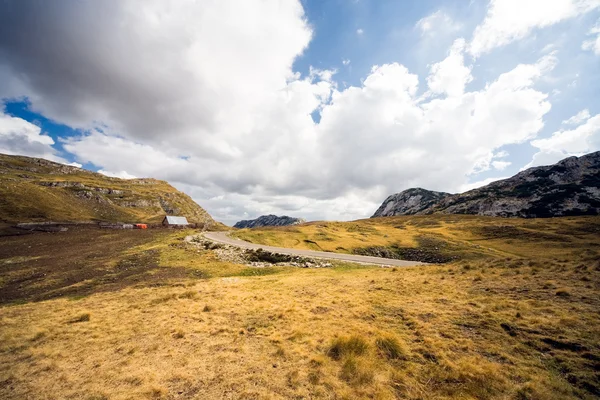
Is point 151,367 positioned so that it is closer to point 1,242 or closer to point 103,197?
point 1,242

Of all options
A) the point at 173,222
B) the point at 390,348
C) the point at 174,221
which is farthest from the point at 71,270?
the point at 174,221

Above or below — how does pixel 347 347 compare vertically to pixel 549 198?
below

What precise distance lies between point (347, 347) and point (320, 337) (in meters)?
1.95

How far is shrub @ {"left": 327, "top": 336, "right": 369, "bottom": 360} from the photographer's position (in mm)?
10984

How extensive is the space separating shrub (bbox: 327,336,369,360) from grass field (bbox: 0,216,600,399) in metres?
0.06

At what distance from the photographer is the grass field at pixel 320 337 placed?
8938mm

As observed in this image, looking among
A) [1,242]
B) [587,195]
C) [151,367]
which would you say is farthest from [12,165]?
[587,195]

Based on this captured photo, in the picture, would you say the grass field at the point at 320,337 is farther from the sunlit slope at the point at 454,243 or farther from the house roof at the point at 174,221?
the house roof at the point at 174,221

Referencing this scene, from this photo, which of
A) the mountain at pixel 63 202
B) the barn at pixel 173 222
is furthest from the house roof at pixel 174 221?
the mountain at pixel 63 202

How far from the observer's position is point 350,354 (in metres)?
10.7

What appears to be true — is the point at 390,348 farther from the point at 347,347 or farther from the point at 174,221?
the point at 174,221

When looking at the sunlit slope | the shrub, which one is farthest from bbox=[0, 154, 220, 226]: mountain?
the shrub

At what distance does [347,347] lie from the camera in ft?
→ 37.1

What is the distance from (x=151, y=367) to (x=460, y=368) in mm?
12640
